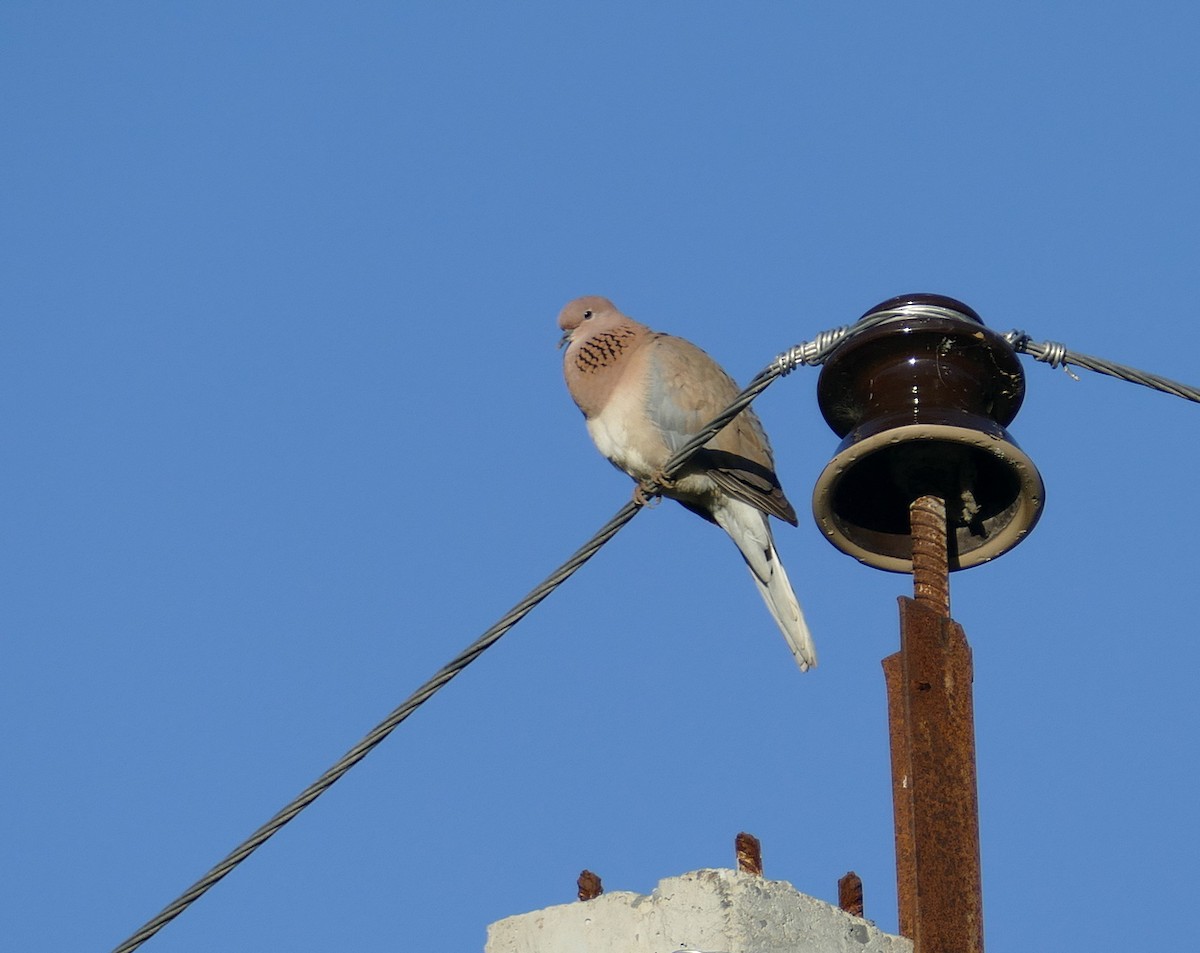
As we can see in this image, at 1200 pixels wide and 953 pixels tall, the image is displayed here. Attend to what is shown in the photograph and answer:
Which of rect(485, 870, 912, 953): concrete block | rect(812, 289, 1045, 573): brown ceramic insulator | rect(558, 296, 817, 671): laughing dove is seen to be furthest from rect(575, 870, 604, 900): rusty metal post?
rect(558, 296, 817, 671): laughing dove

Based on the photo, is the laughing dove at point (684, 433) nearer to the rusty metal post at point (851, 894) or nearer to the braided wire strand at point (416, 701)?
the braided wire strand at point (416, 701)

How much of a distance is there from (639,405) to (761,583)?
80 cm

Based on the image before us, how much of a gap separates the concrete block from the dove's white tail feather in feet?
9.85

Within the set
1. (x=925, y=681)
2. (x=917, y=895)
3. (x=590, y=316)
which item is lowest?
(x=917, y=895)

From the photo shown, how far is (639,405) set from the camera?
6.38 metres

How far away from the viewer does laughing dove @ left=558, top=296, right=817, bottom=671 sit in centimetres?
638

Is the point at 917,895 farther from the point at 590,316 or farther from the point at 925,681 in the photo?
the point at 590,316

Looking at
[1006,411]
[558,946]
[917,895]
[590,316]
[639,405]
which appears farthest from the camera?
[590,316]

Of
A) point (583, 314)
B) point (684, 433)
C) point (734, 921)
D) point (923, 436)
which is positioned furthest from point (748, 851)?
point (583, 314)

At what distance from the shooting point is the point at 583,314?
6.81 m

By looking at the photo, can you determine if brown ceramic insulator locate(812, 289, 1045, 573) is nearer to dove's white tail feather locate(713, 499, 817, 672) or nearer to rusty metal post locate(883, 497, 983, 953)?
rusty metal post locate(883, 497, 983, 953)

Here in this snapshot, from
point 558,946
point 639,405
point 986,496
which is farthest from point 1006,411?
point 639,405

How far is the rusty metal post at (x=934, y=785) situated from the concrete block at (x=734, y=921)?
0.33ft

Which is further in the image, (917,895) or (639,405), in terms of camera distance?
(639,405)
